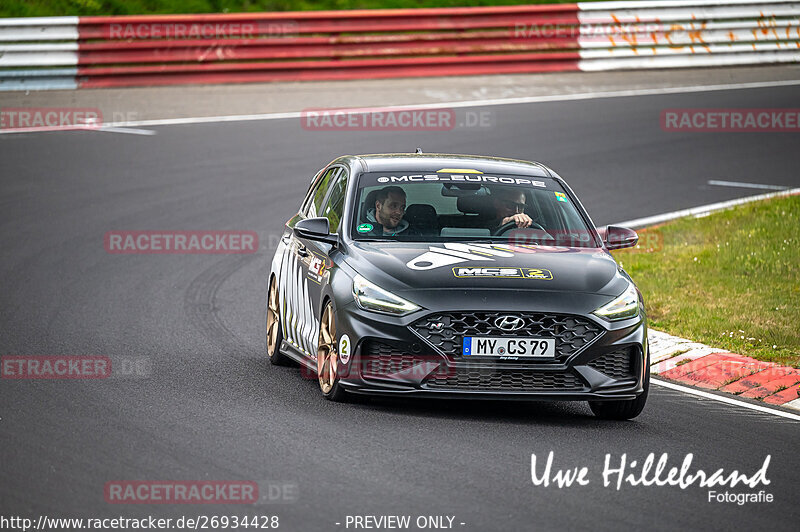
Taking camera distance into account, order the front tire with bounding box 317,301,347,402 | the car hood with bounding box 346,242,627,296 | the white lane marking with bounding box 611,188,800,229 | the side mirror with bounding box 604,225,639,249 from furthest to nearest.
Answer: the white lane marking with bounding box 611,188,800,229 < the side mirror with bounding box 604,225,639,249 < the front tire with bounding box 317,301,347,402 < the car hood with bounding box 346,242,627,296

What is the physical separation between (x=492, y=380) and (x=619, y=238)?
1.82 meters

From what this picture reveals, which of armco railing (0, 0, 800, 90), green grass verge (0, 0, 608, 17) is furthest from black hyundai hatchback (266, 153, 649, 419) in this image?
green grass verge (0, 0, 608, 17)

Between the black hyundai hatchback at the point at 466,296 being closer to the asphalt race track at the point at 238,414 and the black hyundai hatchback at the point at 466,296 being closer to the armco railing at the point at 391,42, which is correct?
the asphalt race track at the point at 238,414

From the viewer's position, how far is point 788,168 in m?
19.4

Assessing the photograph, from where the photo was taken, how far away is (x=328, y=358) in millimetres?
8242

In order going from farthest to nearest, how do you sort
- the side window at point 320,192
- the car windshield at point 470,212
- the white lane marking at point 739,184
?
the white lane marking at point 739,184 → the side window at point 320,192 → the car windshield at point 470,212

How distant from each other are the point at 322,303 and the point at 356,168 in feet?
4.43

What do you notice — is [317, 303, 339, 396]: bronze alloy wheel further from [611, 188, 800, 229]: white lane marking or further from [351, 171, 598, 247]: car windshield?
[611, 188, 800, 229]: white lane marking

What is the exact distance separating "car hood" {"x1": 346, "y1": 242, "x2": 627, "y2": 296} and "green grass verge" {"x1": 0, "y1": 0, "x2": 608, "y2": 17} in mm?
18485

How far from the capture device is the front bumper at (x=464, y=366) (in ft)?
25.0

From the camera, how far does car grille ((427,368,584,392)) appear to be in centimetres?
764

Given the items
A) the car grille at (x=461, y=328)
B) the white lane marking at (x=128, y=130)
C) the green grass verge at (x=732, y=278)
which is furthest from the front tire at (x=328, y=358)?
the white lane marking at (x=128, y=130)

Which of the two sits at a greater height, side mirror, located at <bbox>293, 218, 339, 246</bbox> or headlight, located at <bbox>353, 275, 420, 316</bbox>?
side mirror, located at <bbox>293, 218, 339, 246</bbox>

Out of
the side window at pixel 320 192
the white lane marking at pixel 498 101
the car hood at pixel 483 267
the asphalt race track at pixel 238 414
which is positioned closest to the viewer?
the asphalt race track at pixel 238 414
